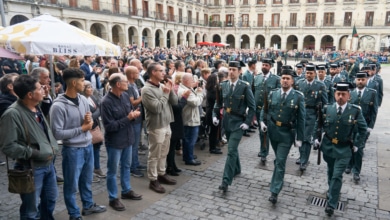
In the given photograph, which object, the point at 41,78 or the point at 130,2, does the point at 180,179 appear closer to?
the point at 41,78

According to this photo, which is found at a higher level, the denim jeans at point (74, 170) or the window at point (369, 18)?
the window at point (369, 18)

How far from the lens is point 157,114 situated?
470 centimetres

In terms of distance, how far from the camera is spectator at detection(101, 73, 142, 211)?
410cm

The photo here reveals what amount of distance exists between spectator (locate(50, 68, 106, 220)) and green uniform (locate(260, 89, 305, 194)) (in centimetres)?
277

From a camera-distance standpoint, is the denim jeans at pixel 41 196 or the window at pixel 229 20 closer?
the denim jeans at pixel 41 196

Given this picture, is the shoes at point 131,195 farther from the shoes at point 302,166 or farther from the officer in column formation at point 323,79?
the officer in column formation at point 323,79

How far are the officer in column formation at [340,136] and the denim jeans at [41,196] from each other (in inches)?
145

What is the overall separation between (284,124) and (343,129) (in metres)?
0.83

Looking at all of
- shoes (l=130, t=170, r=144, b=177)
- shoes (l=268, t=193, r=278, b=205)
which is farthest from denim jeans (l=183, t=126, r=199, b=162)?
shoes (l=268, t=193, r=278, b=205)

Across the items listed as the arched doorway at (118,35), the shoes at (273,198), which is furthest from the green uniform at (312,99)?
the arched doorway at (118,35)

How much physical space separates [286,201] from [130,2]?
33.9 meters

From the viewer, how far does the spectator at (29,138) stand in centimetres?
306

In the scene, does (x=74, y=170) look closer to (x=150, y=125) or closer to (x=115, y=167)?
(x=115, y=167)

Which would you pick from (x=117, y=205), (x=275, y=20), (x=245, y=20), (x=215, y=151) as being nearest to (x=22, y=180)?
(x=117, y=205)
